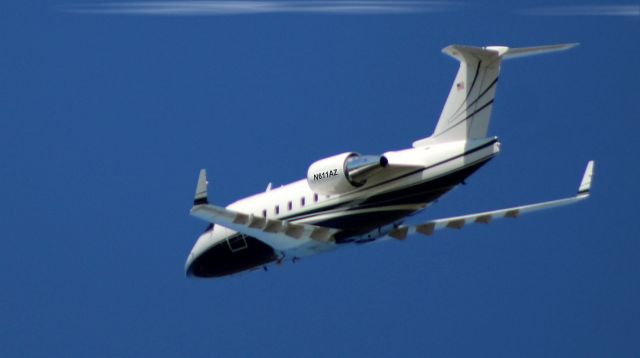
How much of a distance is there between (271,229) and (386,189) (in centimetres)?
342

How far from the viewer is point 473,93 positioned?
53.5 m

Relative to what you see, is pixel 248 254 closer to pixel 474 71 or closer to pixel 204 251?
pixel 204 251

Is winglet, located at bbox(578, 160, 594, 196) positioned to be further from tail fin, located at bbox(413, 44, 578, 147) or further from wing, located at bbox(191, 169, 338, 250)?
wing, located at bbox(191, 169, 338, 250)

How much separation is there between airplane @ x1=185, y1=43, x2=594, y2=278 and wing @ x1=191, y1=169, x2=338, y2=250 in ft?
0.09

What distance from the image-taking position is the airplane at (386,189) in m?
53.0

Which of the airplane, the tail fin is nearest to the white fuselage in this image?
the airplane

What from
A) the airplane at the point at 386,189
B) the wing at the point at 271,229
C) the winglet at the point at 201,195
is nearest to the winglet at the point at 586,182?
the airplane at the point at 386,189

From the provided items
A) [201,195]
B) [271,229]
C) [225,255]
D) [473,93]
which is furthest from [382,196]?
[225,255]

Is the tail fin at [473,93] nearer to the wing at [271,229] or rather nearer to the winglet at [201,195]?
the wing at [271,229]

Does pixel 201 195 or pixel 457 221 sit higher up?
pixel 201 195

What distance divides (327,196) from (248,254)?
417 centimetres

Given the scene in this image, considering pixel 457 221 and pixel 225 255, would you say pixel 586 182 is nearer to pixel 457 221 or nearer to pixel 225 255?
pixel 457 221

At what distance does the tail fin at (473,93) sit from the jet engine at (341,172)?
6.55ft

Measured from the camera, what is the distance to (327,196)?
182 feet
